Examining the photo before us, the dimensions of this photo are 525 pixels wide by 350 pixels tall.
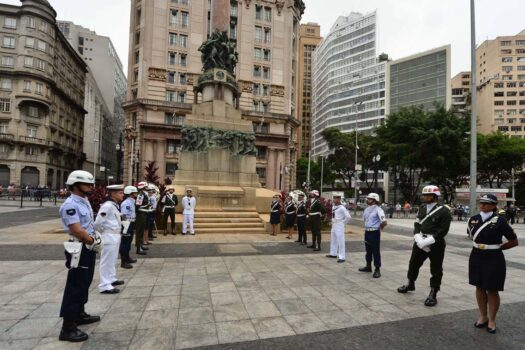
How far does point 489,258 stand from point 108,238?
643cm

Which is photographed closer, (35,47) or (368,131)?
(35,47)

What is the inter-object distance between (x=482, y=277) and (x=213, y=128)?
53.2 feet

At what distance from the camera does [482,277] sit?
4715mm

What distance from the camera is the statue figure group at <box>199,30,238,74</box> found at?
849 inches

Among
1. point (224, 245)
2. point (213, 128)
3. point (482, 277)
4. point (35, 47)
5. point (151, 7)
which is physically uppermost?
point (151, 7)

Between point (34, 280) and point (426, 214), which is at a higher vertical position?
point (426, 214)

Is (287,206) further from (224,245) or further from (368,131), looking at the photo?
(368,131)

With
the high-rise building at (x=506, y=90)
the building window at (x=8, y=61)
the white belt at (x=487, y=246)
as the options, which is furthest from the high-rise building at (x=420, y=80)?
the white belt at (x=487, y=246)

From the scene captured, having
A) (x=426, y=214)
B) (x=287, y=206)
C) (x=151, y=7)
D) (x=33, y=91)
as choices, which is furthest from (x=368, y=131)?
(x=426, y=214)

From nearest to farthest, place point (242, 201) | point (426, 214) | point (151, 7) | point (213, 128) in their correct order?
1. point (426, 214)
2. point (242, 201)
3. point (213, 128)
4. point (151, 7)

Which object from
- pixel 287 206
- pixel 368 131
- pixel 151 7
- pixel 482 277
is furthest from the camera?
pixel 368 131

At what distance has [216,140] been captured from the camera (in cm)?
1889

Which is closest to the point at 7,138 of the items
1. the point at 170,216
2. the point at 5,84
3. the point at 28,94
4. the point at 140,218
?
the point at 28,94

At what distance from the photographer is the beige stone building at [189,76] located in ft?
159
